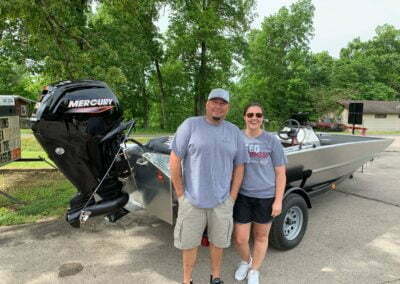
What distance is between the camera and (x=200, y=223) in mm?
2648

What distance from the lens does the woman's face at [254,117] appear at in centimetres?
284

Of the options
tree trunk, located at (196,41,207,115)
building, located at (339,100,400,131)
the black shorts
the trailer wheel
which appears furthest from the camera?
building, located at (339,100,400,131)

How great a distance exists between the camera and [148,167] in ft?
10.6

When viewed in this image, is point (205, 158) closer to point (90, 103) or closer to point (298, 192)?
point (90, 103)

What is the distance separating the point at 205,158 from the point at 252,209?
29.0 inches

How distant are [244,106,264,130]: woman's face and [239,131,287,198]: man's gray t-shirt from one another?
0.11 m

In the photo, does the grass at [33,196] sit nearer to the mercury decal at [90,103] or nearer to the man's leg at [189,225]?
the mercury decal at [90,103]

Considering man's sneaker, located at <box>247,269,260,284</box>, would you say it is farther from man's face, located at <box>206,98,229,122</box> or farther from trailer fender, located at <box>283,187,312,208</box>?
man's face, located at <box>206,98,229,122</box>

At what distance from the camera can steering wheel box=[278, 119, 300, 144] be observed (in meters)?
5.21

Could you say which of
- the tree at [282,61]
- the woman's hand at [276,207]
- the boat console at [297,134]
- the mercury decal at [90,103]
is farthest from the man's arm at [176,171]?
the tree at [282,61]

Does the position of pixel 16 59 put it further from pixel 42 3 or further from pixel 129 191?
pixel 129 191

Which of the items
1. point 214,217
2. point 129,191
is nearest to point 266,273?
point 214,217

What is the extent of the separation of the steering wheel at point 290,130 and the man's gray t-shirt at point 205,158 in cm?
284

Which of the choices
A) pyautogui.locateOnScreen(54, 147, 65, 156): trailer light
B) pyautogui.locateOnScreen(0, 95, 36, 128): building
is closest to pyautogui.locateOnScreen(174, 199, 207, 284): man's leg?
pyautogui.locateOnScreen(54, 147, 65, 156): trailer light
